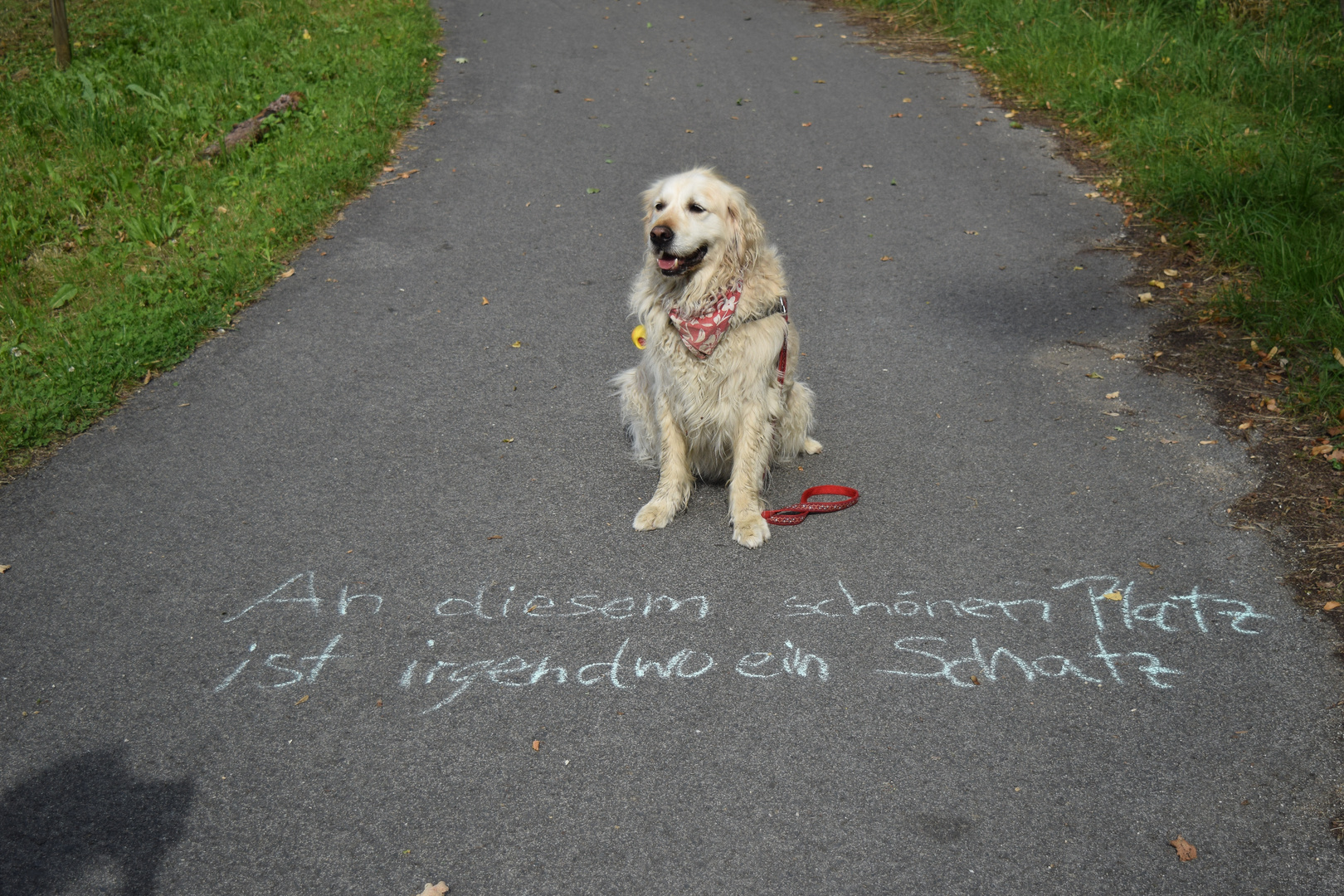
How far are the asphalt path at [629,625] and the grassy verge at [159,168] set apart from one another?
0.39 metres

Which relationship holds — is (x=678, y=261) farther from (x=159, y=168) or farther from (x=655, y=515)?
(x=159, y=168)

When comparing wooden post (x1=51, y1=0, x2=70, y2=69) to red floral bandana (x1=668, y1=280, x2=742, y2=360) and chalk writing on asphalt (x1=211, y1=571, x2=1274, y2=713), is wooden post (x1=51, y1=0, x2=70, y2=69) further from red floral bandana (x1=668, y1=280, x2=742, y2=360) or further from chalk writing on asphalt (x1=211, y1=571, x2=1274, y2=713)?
red floral bandana (x1=668, y1=280, x2=742, y2=360)

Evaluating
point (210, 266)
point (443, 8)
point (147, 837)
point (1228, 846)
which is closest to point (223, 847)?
point (147, 837)

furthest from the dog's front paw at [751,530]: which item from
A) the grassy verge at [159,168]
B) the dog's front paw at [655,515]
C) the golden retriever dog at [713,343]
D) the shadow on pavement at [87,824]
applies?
the grassy verge at [159,168]

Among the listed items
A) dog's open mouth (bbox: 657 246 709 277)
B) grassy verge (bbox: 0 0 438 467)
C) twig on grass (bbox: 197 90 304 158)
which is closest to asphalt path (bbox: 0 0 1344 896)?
grassy verge (bbox: 0 0 438 467)

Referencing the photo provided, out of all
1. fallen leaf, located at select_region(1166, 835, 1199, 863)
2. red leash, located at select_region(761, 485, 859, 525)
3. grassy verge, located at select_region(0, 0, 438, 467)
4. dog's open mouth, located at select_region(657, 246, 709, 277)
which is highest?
dog's open mouth, located at select_region(657, 246, 709, 277)

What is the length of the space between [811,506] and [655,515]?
0.74 metres

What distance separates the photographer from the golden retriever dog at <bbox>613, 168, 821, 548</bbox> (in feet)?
14.0

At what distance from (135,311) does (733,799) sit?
5.24m

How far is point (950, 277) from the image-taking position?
7020 mm

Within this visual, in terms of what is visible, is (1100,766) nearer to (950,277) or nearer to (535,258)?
(950,277)

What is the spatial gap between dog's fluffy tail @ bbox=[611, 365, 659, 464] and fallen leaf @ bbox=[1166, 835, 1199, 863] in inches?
110

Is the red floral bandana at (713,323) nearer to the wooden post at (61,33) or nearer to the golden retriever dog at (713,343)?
the golden retriever dog at (713,343)

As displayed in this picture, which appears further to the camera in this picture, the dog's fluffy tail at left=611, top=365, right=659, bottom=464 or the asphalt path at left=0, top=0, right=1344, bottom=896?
the dog's fluffy tail at left=611, top=365, right=659, bottom=464
